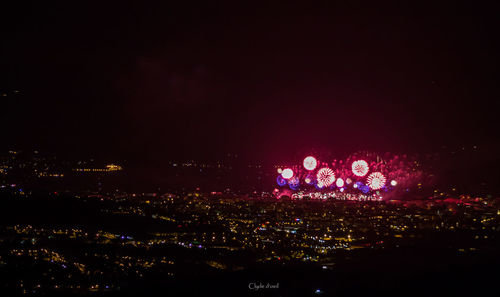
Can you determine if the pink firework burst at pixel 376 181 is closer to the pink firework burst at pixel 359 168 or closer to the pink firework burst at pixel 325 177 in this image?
the pink firework burst at pixel 359 168

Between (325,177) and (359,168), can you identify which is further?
(325,177)

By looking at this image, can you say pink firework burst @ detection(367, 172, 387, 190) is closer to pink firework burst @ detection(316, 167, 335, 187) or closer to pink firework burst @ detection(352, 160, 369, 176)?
pink firework burst @ detection(352, 160, 369, 176)

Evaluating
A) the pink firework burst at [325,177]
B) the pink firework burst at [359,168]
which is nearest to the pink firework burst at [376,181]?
the pink firework burst at [359,168]

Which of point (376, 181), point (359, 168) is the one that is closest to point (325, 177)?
point (359, 168)

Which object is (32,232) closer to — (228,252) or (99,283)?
(99,283)

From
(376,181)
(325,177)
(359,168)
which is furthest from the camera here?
(325,177)

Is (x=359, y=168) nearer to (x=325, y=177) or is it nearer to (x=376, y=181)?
(x=376, y=181)

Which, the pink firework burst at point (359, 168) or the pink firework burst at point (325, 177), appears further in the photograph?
the pink firework burst at point (325, 177)

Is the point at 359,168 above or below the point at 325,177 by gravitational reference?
above

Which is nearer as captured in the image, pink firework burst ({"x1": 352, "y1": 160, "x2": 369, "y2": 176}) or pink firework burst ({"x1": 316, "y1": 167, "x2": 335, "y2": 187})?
pink firework burst ({"x1": 352, "y1": 160, "x2": 369, "y2": 176})

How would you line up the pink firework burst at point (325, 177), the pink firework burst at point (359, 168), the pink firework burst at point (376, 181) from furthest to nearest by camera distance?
the pink firework burst at point (325, 177) → the pink firework burst at point (359, 168) → the pink firework burst at point (376, 181)

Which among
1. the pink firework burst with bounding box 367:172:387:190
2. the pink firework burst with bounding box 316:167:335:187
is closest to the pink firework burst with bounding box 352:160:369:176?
the pink firework burst with bounding box 367:172:387:190
